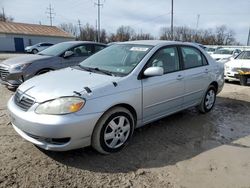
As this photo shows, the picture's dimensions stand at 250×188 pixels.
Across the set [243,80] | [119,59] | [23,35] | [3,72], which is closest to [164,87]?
[119,59]

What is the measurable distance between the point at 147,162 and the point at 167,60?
1.92 meters

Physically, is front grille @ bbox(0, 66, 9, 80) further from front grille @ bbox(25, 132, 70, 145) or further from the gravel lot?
front grille @ bbox(25, 132, 70, 145)

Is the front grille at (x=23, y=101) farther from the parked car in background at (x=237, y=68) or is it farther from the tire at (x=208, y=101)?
the parked car in background at (x=237, y=68)

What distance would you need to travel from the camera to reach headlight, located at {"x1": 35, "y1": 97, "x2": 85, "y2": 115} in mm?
3008

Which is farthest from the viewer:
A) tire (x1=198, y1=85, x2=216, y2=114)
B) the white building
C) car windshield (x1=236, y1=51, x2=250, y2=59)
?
the white building

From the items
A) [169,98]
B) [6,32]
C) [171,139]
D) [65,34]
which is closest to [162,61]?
[169,98]

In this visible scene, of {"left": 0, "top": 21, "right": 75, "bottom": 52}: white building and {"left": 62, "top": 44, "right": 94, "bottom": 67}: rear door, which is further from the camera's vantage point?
{"left": 0, "top": 21, "right": 75, "bottom": 52}: white building

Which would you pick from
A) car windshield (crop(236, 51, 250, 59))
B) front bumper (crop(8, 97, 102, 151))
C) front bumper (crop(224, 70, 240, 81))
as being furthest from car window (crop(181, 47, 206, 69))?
car windshield (crop(236, 51, 250, 59))

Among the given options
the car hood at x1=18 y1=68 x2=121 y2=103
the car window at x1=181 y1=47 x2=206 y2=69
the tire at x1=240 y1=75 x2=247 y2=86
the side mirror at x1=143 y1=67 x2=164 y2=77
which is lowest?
the tire at x1=240 y1=75 x2=247 y2=86

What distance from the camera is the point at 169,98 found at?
14.2 ft

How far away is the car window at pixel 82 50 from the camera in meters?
7.69

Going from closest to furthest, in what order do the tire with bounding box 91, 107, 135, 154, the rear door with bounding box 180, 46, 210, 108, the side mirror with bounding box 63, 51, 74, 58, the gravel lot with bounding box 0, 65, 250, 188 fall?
the gravel lot with bounding box 0, 65, 250, 188 → the tire with bounding box 91, 107, 135, 154 → the rear door with bounding box 180, 46, 210, 108 → the side mirror with bounding box 63, 51, 74, 58

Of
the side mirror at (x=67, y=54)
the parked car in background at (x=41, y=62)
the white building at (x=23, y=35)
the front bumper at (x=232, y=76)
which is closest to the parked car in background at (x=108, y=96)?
the parked car in background at (x=41, y=62)

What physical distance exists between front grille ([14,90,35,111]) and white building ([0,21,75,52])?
3768cm
